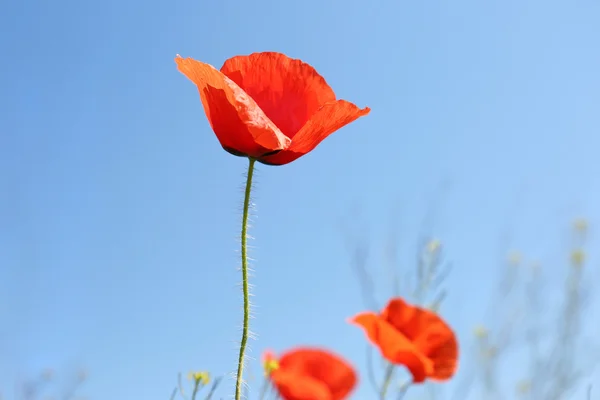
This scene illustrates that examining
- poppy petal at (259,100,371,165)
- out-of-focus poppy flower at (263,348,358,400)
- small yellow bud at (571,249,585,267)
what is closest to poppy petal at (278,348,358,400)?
out-of-focus poppy flower at (263,348,358,400)

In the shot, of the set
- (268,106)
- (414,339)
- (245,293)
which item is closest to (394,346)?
(414,339)

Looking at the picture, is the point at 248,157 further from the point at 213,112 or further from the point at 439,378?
the point at 439,378

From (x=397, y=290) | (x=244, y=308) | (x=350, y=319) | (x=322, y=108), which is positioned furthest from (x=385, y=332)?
(x=397, y=290)

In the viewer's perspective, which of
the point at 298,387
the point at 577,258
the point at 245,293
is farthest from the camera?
the point at 577,258

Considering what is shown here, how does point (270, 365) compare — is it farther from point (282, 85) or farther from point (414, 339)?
point (282, 85)

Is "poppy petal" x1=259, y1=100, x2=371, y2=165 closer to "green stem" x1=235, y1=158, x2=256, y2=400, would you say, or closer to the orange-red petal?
"green stem" x1=235, y1=158, x2=256, y2=400

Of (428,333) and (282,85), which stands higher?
(282,85)
